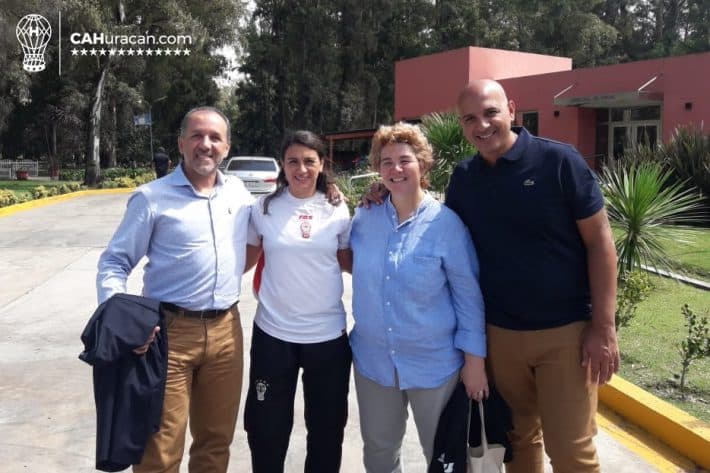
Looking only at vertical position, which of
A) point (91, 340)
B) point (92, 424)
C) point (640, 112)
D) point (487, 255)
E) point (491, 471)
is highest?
point (640, 112)

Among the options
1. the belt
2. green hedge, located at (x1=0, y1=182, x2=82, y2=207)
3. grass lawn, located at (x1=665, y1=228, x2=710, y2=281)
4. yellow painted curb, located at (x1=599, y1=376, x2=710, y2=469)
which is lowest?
yellow painted curb, located at (x1=599, y1=376, x2=710, y2=469)

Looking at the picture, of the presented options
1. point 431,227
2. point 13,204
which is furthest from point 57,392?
point 13,204

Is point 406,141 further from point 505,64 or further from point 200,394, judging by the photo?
point 505,64

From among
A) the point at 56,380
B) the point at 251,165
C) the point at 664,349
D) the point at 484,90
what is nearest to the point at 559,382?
the point at 484,90

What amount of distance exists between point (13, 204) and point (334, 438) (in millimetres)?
→ 16272

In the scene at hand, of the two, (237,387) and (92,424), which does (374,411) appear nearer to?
(237,387)

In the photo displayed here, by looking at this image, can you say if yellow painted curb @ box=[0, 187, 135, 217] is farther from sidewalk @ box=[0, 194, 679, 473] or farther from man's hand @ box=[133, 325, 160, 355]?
man's hand @ box=[133, 325, 160, 355]

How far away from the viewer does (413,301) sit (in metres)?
2.59

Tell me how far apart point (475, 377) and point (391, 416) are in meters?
0.38

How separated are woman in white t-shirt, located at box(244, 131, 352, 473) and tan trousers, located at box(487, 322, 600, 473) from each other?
0.69 metres

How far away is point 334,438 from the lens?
2930 mm

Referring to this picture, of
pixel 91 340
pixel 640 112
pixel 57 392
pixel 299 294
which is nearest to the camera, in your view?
pixel 91 340

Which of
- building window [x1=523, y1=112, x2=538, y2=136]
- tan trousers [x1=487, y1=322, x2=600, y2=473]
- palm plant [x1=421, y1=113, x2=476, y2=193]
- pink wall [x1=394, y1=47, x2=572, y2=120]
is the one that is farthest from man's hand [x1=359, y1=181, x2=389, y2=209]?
pink wall [x1=394, y1=47, x2=572, y2=120]

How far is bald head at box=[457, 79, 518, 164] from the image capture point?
255cm
